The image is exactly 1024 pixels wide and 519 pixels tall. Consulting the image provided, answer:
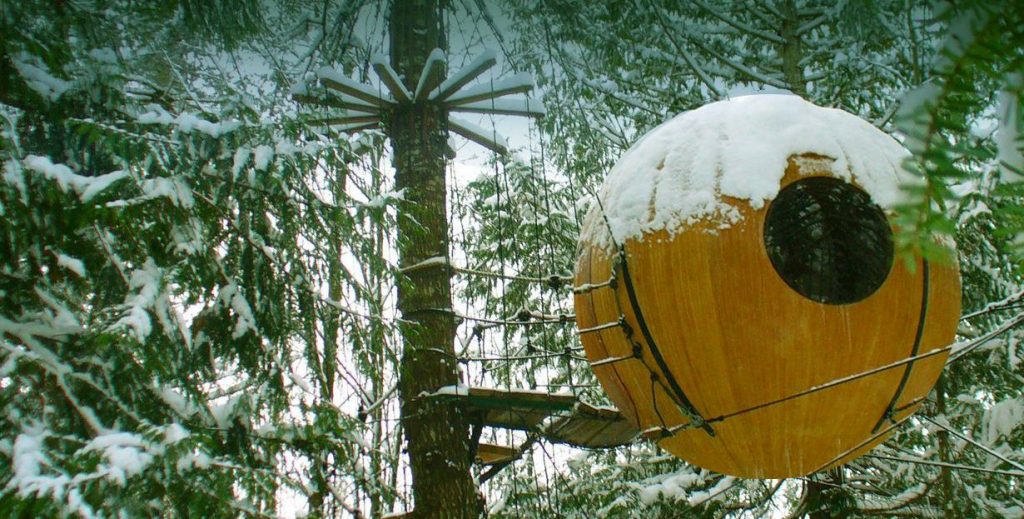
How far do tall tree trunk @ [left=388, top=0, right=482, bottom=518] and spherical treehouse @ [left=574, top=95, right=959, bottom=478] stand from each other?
1.47m

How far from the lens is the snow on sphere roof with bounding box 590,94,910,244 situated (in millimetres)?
1947

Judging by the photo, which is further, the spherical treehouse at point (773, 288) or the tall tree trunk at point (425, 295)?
the tall tree trunk at point (425, 295)

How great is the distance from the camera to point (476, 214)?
7.61 meters

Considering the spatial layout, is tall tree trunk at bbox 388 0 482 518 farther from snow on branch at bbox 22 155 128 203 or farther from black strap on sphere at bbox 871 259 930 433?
black strap on sphere at bbox 871 259 930 433

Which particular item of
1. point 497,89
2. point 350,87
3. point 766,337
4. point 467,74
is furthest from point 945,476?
point 350,87

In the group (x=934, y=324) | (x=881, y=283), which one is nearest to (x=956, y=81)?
(x=881, y=283)

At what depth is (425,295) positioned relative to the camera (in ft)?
13.0

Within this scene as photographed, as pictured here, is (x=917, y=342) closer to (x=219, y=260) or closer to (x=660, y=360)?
(x=660, y=360)

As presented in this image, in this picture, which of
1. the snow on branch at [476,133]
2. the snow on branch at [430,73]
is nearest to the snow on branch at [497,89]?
the snow on branch at [430,73]

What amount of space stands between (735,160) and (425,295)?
2294 mm

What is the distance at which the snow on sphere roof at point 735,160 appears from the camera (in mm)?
1947

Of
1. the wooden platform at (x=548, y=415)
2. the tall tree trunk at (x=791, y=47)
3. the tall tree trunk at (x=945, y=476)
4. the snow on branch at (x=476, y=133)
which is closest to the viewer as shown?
the wooden platform at (x=548, y=415)

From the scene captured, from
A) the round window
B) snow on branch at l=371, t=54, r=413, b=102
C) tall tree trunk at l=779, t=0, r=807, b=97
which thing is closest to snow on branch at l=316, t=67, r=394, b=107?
snow on branch at l=371, t=54, r=413, b=102

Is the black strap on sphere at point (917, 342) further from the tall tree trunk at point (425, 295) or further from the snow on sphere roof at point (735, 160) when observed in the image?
the tall tree trunk at point (425, 295)
